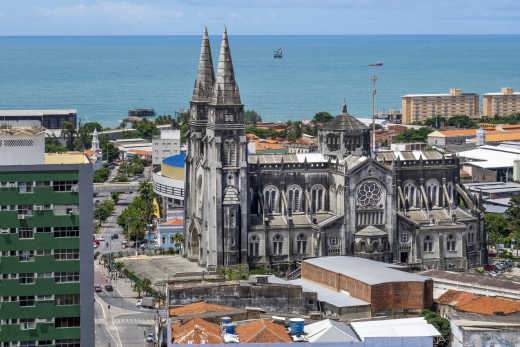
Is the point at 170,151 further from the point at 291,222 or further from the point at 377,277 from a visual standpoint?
the point at 377,277

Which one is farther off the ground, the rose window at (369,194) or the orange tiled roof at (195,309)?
the rose window at (369,194)

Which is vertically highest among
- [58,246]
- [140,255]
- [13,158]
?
[13,158]

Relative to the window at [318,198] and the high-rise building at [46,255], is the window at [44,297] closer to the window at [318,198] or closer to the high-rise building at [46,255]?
the high-rise building at [46,255]

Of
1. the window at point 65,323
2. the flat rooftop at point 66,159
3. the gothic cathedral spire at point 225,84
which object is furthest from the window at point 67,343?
the gothic cathedral spire at point 225,84

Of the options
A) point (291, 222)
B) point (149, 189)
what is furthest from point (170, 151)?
point (291, 222)

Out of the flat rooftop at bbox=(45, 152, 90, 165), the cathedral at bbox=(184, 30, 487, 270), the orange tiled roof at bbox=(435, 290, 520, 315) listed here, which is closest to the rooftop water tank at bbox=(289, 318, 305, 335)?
the flat rooftop at bbox=(45, 152, 90, 165)
